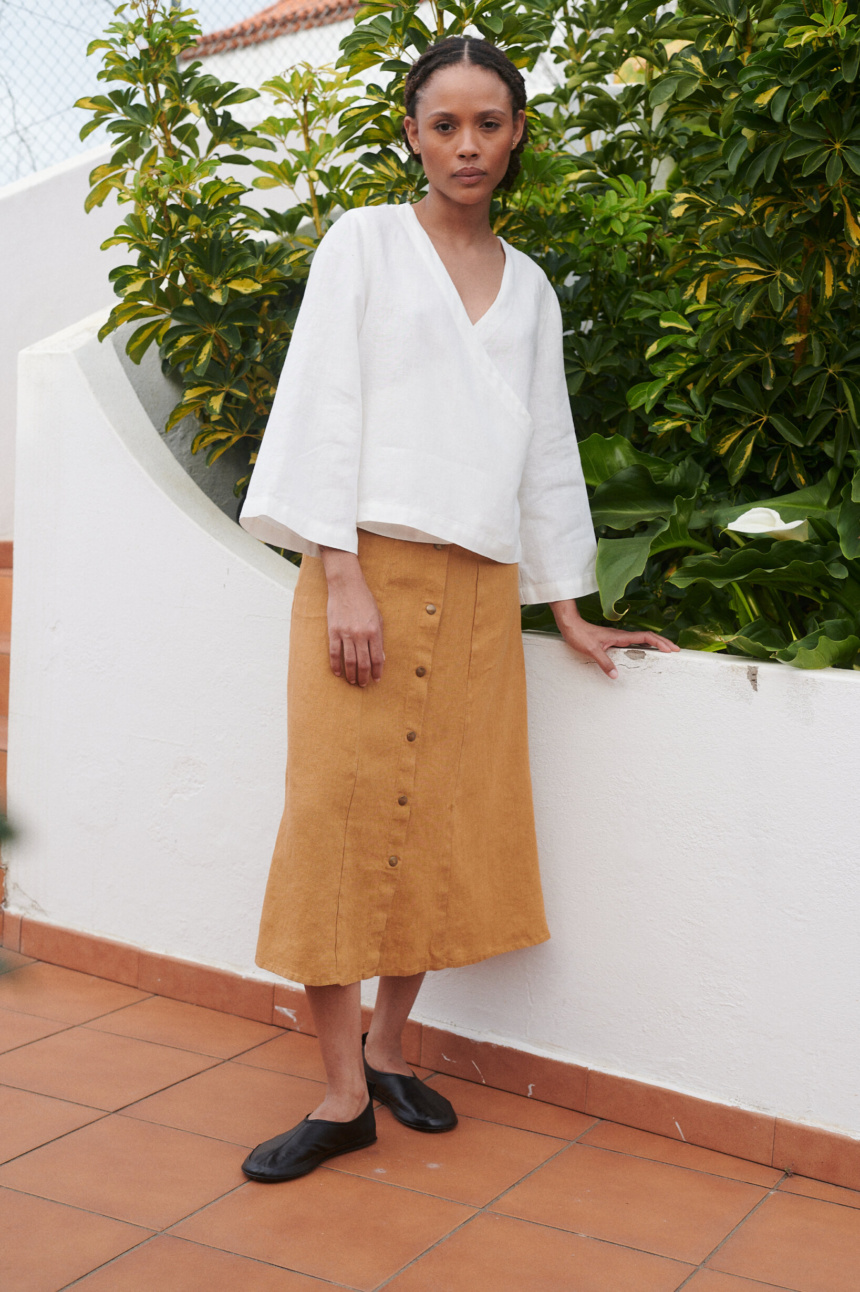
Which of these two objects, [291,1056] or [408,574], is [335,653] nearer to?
[408,574]

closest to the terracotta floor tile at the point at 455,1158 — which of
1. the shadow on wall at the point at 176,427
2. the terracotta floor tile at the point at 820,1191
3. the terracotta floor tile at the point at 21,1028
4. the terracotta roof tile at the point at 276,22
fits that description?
the terracotta floor tile at the point at 820,1191

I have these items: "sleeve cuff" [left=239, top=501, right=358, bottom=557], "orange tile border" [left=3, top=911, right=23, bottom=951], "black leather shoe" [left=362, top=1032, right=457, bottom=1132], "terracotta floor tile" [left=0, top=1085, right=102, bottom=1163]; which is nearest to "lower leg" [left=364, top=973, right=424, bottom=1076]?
"black leather shoe" [left=362, top=1032, right=457, bottom=1132]

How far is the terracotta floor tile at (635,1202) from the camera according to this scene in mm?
1857

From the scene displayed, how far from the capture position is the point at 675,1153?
2.12 meters

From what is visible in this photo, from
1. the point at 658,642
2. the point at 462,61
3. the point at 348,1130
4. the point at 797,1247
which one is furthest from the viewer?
the point at 658,642

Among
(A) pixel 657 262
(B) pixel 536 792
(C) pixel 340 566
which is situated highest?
(A) pixel 657 262

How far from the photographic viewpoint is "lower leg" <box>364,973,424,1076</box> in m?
2.24

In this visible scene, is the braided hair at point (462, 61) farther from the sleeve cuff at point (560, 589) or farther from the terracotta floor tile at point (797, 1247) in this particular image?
the terracotta floor tile at point (797, 1247)

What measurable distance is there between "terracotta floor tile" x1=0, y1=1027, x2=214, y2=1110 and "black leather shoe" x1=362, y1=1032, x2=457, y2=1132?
1.18 ft

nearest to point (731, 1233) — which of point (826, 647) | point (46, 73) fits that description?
point (826, 647)

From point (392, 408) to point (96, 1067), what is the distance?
1.34 meters

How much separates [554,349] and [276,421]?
540 millimetres

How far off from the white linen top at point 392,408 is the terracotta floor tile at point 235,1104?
3.25 feet

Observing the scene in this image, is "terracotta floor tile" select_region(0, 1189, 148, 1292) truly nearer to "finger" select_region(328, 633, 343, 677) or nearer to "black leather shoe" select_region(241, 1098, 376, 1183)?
"black leather shoe" select_region(241, 1098, 376, 1183)
